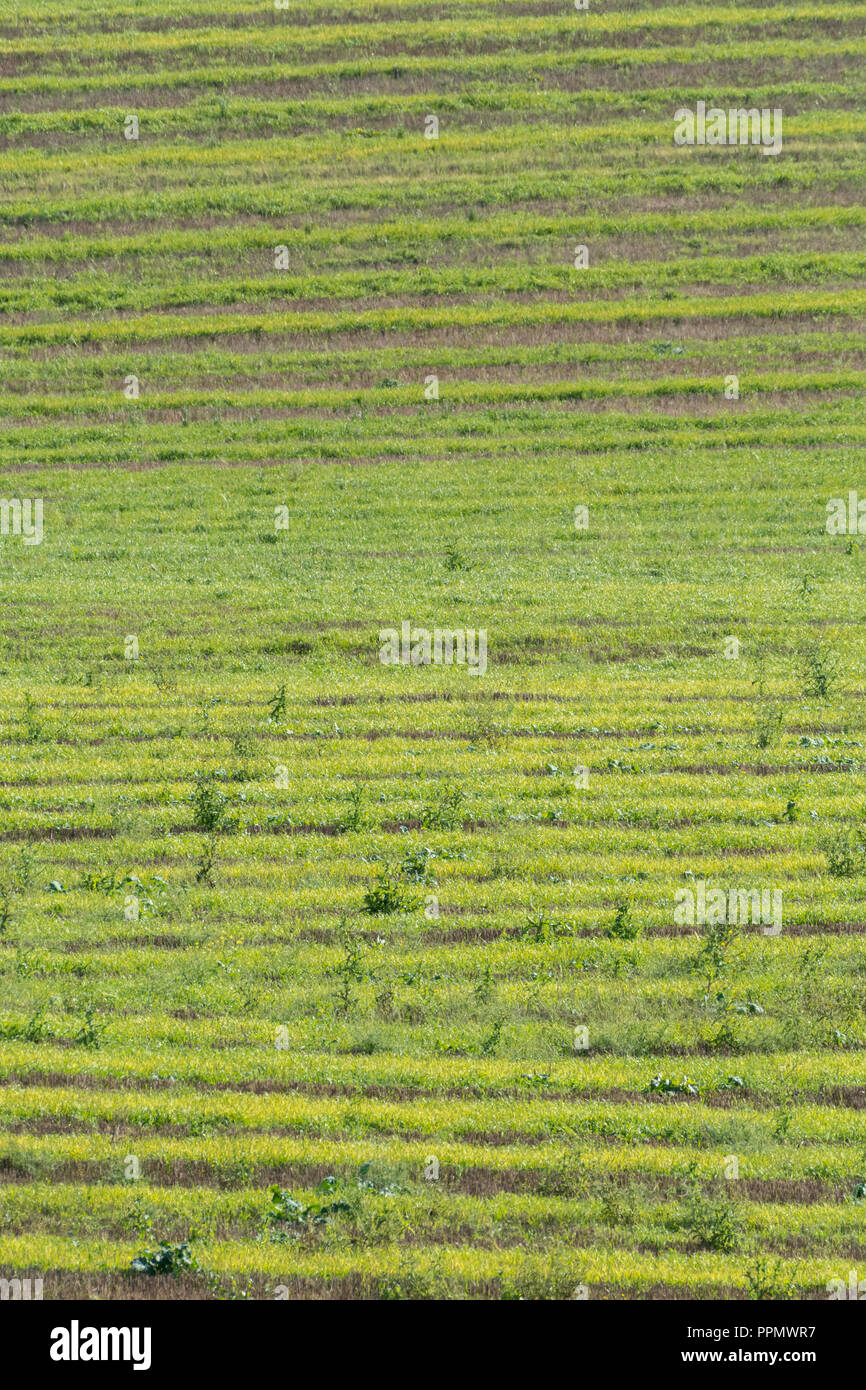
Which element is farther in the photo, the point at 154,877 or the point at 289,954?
the point at 154,877

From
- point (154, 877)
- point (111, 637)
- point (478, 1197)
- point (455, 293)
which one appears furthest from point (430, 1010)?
point (455, 293)

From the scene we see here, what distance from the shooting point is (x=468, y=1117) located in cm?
1338

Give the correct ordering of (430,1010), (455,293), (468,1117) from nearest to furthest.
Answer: (468,1117) < (430,1010) < (455,293)

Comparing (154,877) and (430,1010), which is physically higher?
(154,877)

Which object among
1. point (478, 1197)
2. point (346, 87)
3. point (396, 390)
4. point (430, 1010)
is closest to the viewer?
point (478, 1197)

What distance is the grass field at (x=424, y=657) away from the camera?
12.6 m

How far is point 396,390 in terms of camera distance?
41.0 metres

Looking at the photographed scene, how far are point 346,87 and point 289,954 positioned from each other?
48.2 metres

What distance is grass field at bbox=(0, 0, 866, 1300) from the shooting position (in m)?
12.6

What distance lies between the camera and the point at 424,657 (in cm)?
2714

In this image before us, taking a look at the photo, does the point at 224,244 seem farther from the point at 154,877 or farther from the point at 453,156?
the point at 154,877

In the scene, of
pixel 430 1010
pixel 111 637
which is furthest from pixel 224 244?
pixel 430 1010

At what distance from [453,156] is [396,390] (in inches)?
627
